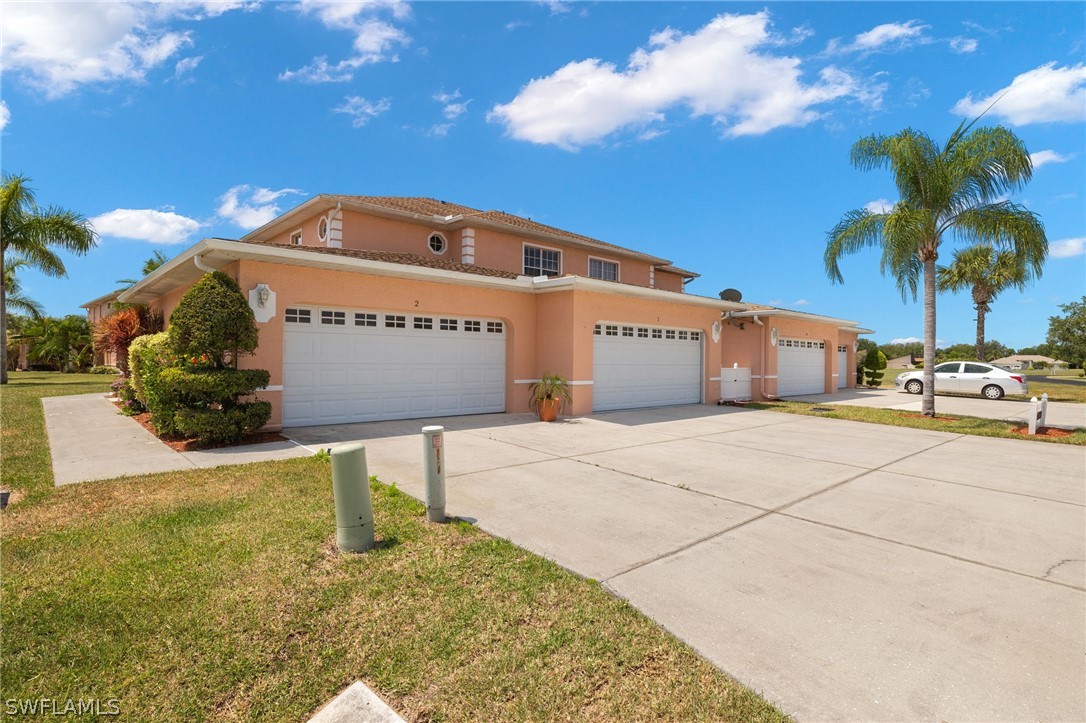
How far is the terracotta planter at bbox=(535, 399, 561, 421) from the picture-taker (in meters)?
12.3

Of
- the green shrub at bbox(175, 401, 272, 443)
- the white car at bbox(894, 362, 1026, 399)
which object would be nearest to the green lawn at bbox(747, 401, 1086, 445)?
the white car at bbox(894, 362, 1026, 399)

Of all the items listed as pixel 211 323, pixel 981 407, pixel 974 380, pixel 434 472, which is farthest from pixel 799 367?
pixel 211 323

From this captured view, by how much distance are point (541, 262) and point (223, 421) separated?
38.9 ft

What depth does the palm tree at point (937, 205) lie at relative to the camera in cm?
1228

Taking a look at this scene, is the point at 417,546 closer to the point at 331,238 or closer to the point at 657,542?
the point at 657,542

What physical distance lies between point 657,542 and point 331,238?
13001mm

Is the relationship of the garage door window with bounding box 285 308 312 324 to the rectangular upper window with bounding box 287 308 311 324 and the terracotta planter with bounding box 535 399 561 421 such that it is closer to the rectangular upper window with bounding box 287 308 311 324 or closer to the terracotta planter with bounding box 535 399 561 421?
the rectangular upper window with bounding box 287 308 311 324

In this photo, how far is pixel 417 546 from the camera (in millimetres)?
4340

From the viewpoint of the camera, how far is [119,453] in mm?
7898

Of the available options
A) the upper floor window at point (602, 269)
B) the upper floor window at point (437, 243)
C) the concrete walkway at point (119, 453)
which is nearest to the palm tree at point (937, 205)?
the upper floor window at point (602, 269)

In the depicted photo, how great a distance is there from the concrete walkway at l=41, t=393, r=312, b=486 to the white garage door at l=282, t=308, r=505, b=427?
6.77 feet

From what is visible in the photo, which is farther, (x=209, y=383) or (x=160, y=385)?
(x=160, y=385)

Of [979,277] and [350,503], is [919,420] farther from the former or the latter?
[979,277]

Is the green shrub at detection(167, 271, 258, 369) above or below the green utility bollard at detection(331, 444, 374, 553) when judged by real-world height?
above
